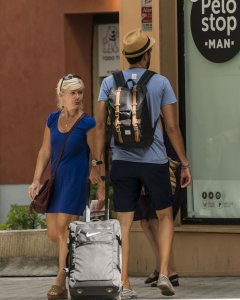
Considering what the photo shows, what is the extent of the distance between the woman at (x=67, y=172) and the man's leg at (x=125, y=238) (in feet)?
1.34

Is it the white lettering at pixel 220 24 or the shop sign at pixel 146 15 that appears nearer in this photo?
the white lettering at pixel 220 24

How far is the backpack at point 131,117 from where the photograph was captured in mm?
9914

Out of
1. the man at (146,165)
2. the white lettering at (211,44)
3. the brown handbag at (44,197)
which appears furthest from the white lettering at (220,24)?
the brown handbag at (44,197)

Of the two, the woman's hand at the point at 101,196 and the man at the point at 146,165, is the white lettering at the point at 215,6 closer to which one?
the man at the point at 146,165

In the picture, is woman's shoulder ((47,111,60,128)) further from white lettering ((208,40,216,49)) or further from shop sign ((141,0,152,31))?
white lettering ((208,40,216,49))

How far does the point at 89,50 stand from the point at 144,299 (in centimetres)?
936

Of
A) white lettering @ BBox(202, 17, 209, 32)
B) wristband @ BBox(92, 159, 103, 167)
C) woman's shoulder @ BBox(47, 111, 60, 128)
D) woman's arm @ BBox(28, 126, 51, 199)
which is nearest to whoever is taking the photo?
wristband @ BBox(92, 159, 103, 167)

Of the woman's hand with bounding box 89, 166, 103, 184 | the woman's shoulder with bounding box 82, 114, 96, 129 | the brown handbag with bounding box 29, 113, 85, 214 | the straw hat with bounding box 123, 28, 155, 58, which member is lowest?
the brown handbag with bounding box 29, 113, 85, 214

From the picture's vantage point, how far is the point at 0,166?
19219 mm

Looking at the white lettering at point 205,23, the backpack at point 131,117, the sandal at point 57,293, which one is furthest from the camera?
the white lettering at point 205,23

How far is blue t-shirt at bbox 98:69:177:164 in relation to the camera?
10078 millimetres

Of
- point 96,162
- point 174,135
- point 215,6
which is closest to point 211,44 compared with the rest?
point 215,6

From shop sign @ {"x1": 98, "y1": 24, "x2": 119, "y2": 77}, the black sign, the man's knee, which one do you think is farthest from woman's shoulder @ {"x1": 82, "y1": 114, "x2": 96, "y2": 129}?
shop sign @ {"x1": 98, "y1": 24, "x2": 119, "y2": 77}

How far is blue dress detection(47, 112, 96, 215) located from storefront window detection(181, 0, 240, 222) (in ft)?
6.53
